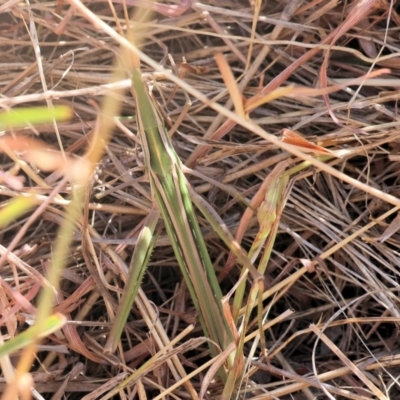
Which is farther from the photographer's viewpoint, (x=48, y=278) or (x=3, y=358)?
(x=48, y=278)

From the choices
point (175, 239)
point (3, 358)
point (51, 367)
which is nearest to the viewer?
point (3, 358)

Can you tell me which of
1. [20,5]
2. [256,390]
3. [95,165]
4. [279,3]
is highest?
[20,5]

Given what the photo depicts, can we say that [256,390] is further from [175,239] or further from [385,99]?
[385,99]

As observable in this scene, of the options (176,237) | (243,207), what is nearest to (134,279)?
(176,237)

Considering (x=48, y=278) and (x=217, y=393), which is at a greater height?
(x=48, y=278)

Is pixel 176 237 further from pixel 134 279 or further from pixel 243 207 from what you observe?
pixel 243 207

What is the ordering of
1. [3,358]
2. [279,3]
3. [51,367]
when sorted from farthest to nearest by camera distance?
[279,3], [51,367], [3,358]

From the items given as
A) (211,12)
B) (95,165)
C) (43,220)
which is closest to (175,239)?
(95,165)

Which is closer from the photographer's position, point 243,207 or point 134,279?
point 134,279
